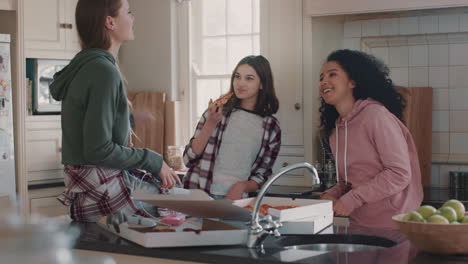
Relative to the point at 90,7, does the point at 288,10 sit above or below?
above

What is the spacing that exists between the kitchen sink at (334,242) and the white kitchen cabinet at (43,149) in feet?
9.55

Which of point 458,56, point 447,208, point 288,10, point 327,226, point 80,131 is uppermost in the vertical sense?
point 288,10

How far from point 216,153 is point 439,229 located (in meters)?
1.80

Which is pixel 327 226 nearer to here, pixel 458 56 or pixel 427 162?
pixel 427 162

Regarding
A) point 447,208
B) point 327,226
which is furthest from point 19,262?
point 327,226

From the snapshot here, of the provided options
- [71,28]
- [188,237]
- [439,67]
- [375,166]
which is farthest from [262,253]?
[71,28]

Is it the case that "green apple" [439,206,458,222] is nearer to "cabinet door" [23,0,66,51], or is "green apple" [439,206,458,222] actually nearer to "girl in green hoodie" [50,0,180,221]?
"girl in green hoodie" [50,0,180,221]

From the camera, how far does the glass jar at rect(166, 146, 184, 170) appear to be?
164 inches

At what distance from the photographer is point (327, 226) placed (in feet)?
6.10

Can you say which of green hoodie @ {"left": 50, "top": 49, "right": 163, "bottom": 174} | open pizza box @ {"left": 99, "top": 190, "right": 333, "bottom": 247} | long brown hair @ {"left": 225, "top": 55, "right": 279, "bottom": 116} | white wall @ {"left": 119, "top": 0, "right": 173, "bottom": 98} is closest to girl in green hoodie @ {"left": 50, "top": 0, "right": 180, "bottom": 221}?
green hoodie @ {"left": 50, "top": 49, "right": 163, "bottom": 174}

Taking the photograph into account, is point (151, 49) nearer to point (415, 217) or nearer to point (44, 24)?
point (44, 24)

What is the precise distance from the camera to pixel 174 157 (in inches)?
165

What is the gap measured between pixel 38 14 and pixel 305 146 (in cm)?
209

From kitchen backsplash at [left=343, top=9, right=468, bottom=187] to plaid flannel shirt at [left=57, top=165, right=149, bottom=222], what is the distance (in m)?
2.33
